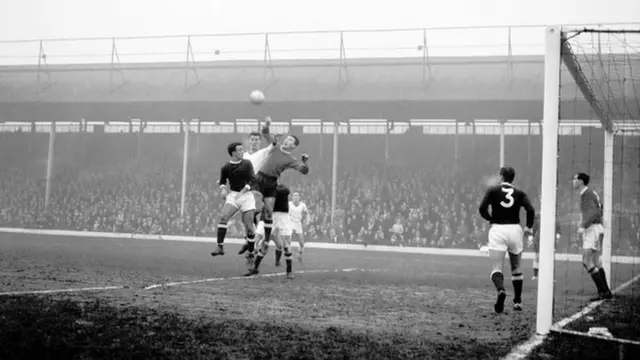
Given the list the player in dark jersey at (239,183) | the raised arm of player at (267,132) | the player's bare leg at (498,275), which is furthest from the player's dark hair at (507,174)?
the player in dark jersey at (239,183)

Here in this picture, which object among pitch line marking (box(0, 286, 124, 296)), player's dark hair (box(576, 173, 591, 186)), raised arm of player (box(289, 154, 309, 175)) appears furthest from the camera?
raised arm of player (box(289, 154, 309, 175))

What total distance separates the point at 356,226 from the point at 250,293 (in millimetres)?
22786

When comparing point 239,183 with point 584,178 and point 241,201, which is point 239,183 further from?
point 584,178

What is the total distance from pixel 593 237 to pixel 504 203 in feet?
10.2

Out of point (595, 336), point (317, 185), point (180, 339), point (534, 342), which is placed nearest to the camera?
point (180, 339)

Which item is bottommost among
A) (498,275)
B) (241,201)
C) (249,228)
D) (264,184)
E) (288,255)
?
(288,255)

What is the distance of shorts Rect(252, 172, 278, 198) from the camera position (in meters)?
12.5

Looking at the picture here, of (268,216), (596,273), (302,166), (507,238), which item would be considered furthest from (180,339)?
(596,273)

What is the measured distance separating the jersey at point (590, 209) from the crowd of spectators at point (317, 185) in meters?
15.8

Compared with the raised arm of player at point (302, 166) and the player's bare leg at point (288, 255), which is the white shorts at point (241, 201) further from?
the raised arm of player at point (302, 166)

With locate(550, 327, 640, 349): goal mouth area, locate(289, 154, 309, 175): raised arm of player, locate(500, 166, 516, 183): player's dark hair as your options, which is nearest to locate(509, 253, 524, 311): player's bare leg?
locate(500, 166, 516, 183): player's dark hair

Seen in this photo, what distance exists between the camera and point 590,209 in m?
11.3

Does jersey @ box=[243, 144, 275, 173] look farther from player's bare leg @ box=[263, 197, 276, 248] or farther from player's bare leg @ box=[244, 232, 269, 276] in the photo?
player's bare leg @ box=[244, 232, 269, 276]

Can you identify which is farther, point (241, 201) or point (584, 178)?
point (241, 201)
